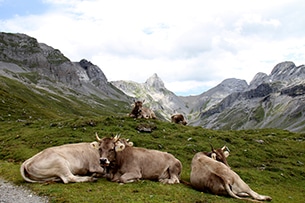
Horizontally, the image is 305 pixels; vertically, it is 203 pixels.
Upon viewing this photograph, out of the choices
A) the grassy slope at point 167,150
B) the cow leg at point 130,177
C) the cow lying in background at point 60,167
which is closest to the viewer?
the grassy slope at point 167,150

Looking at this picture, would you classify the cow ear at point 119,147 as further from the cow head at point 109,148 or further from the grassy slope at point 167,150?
the grassy slope at point 167,150

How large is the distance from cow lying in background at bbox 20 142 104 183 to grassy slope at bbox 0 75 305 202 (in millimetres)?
638

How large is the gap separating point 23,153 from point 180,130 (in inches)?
630

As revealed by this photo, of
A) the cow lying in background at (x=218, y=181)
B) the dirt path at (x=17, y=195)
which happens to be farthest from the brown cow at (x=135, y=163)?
the dirt path at (x=17, y=195)

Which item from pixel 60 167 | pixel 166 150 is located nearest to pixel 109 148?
pixel 60 167

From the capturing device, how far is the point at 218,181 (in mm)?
14820

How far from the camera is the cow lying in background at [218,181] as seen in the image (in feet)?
48.2

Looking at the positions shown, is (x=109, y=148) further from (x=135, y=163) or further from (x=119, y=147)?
(x=135, y=163)

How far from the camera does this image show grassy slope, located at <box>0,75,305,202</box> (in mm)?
13633

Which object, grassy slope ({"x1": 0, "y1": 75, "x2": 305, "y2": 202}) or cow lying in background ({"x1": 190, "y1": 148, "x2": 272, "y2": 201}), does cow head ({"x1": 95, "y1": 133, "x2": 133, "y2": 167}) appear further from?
cow lying in background ({"x1": 190, "y1": 148, "x2": 272, "y2": 201})

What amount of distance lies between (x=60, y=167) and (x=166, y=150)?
12274 millimetres

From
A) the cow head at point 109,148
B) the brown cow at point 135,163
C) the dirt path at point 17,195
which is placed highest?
the cow head at point 109,148

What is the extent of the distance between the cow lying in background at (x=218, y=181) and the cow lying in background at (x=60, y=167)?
550 cm

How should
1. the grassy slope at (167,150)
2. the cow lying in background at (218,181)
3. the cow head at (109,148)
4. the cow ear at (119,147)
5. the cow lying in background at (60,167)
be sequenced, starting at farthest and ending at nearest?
the cow ear at (119,147)
the cow head at (109,148)
the cow lying in background at (60,167)
the cow lying in background at (218,181)
the grassy slope at (167,150)
